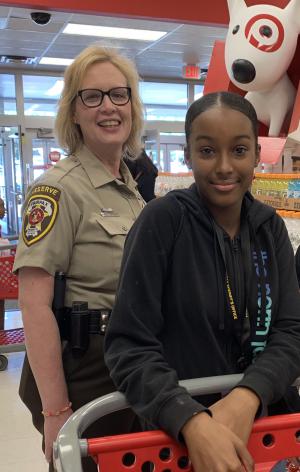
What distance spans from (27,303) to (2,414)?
2.14m

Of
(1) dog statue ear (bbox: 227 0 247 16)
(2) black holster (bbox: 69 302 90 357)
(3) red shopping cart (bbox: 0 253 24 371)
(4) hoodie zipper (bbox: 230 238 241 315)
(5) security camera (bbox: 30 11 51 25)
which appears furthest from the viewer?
(5) security camera (bbox: 30 11 51 25)

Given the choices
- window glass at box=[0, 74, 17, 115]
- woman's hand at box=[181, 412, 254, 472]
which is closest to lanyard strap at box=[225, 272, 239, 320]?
woman's hand at box=[181, 412, 254, 472]

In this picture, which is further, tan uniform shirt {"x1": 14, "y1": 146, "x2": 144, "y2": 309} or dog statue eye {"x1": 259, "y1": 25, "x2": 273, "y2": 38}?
dog statue eye {"x1": 259, "y1": 25, "x2": 273, "y2": 38}

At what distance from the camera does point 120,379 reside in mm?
920

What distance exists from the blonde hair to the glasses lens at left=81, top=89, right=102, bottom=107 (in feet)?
Result: 0.11

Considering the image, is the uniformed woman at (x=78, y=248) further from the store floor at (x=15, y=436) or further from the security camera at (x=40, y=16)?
the security camera at (x=40, y=16)

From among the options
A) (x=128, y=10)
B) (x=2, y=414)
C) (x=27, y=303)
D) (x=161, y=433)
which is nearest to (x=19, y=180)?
(x=128, y=10)


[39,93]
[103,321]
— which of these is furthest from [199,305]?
[39,93]

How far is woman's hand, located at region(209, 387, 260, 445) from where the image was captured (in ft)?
2.77

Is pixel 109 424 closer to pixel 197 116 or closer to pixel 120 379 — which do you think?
pixel 120 379

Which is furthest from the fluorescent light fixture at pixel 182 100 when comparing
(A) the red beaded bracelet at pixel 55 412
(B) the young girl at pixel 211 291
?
(B) the young girl at pixel 211 291

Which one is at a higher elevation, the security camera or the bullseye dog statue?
the security camera

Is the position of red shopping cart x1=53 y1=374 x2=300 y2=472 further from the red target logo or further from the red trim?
the red trim

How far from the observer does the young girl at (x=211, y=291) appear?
2.95ft
